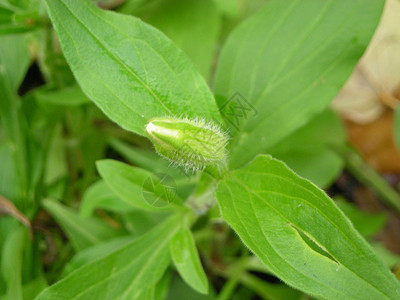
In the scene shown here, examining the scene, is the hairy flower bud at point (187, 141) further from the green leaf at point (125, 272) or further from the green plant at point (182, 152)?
the green leaf at point (125, 272)

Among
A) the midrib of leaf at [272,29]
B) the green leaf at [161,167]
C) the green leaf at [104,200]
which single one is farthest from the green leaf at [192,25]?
the green leaf at [104,200]

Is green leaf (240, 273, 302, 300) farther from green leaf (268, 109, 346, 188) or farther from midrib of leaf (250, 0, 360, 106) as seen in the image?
midrib of leaf (250, 0, 360, 106)

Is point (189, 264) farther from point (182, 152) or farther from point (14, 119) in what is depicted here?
point (14, 119)

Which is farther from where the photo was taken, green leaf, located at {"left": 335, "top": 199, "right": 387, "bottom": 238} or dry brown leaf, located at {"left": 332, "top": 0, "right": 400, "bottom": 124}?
dry brown leaf, located at {"left": 332, "top": 0, "right": 400, "bottom": 124}

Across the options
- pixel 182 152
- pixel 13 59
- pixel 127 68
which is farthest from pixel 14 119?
pixel 182 152

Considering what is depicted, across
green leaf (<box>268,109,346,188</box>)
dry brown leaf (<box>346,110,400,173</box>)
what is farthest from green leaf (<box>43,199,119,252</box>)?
dry brown leaf (<box>346,110,400,173</box>)

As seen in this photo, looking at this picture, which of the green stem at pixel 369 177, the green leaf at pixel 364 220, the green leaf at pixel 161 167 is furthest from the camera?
the green stem at pixel 369 177

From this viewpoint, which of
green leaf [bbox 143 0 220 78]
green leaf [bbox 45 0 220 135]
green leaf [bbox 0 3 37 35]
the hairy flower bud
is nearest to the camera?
the hairy flower bud

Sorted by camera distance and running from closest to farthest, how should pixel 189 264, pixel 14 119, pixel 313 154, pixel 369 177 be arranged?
pixel 189 264 → pixel 14 119 → pixel 313 154 → pixel 369 177
